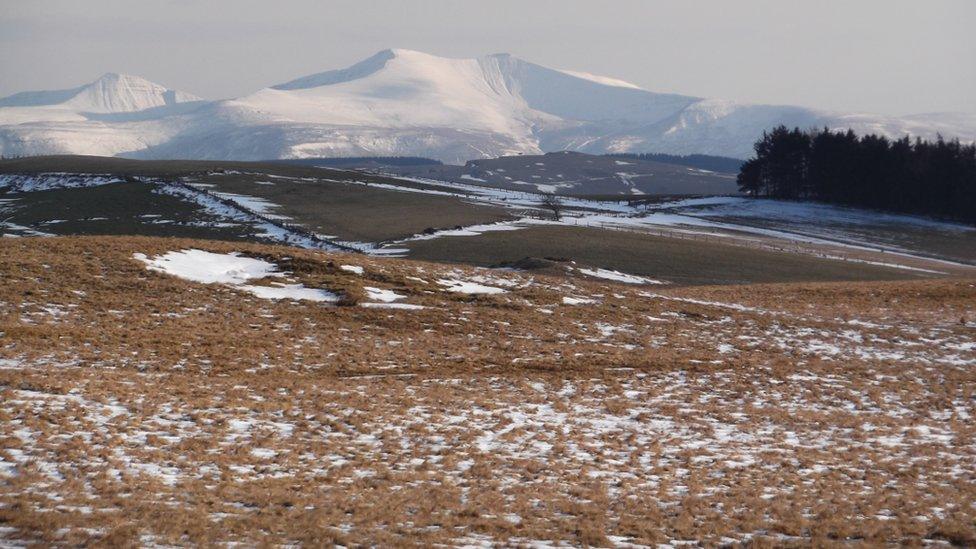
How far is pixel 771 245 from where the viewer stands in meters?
89.2

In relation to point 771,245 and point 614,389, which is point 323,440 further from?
point 771,245

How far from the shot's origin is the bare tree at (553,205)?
10178cm

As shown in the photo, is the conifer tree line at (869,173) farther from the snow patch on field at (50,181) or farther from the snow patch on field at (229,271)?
the snow patch on field at (229,271)

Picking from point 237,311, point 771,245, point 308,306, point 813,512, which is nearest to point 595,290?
point 308,306

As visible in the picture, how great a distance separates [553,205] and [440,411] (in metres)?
94.4

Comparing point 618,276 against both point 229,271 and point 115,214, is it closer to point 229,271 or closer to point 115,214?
point 229,271

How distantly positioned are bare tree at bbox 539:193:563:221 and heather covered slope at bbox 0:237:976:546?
204 ft

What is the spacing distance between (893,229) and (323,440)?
107 m

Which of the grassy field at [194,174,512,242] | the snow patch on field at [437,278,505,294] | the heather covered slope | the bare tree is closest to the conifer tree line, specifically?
the bare tree

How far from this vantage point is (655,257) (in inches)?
2667

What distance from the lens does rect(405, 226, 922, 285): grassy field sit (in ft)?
205

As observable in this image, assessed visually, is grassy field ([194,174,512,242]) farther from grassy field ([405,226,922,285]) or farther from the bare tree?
grassy field ([405,226,922,285])

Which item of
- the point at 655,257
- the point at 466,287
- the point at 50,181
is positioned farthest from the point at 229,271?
the point at 50,181

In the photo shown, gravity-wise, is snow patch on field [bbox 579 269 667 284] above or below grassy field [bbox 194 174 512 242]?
below
